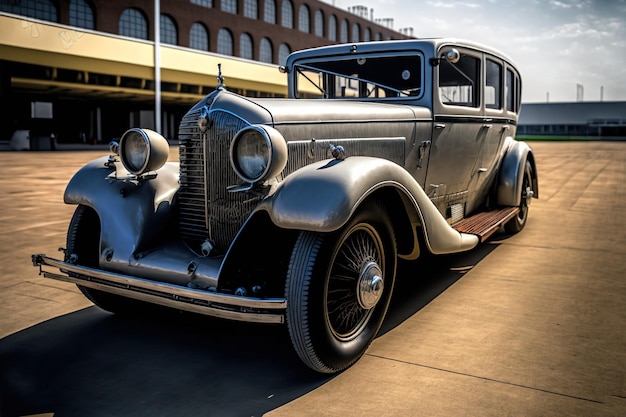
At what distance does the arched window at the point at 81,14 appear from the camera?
3142cm

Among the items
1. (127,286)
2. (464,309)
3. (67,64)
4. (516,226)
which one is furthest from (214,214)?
(67,64)

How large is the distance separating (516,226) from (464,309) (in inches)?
118

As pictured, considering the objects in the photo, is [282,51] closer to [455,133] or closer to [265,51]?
[265,51]

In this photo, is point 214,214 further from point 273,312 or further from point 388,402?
point 388,402

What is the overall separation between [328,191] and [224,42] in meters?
41.8

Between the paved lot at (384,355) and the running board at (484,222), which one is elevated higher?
the running board at (484,222)

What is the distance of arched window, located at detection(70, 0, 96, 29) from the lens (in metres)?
31.4

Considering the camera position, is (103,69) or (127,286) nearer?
(127,286)

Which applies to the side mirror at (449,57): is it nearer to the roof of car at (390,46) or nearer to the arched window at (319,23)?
the roof of car at (390,46)

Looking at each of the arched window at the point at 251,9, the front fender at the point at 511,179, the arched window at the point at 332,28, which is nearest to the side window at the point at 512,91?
the front fender at the point at 511,179

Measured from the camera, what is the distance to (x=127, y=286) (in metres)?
3.06

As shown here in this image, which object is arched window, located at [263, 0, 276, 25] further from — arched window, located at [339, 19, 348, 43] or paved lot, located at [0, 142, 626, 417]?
paved lot, located at [0, 142, 626, 417]

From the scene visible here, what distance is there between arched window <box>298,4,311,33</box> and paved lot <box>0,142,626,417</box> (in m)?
46.5

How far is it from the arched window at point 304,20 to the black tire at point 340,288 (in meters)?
48.1
